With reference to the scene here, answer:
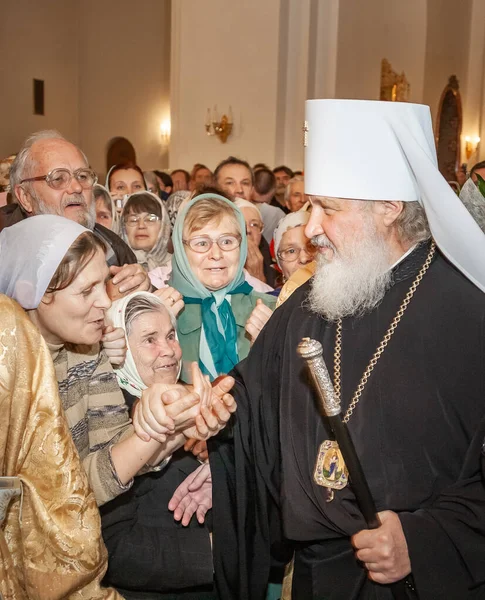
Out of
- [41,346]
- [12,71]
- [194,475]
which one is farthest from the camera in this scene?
→ [12,71]

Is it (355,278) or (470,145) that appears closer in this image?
(355,278)

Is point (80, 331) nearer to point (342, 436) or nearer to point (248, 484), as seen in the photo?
point (248, 484)

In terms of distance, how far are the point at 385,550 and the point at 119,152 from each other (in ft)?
61.8

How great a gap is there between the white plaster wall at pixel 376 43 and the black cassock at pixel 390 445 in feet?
43.7

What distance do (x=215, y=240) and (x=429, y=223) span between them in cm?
165

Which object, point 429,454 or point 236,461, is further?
point 236,461

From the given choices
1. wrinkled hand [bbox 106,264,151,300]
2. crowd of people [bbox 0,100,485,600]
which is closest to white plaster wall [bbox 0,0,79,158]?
wrinkled hand [bbox 106,264,151,300]

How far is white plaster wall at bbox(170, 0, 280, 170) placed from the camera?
14.1 meters

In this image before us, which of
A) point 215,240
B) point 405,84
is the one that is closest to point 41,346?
point 215,240

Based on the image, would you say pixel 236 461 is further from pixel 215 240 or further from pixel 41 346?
pixel 215 240

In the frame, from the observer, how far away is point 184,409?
2.51m

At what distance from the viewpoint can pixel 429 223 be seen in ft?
8.08

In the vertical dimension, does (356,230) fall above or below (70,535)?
above

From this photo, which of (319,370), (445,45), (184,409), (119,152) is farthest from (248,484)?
(445,45)
